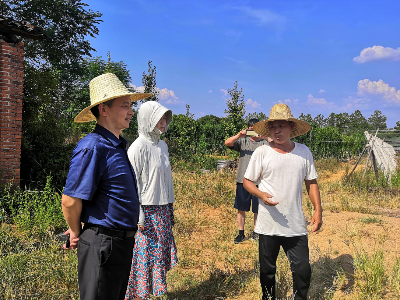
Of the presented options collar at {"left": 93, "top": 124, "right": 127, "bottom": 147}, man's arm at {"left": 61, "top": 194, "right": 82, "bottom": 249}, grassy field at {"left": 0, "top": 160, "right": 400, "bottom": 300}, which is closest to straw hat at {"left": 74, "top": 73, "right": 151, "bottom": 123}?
collar at {"left": 93, "top": 124, "right": 127, "bottom": 147}

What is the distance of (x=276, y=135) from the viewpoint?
8.85 ft

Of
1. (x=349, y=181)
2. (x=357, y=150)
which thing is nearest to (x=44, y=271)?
(x=349, y=181)

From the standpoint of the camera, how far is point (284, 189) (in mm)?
2609

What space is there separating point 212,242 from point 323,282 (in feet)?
6.57

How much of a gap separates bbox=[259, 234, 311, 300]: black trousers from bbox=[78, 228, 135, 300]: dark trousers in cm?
139

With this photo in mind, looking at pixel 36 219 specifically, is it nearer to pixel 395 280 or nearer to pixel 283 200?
pixel 283 200

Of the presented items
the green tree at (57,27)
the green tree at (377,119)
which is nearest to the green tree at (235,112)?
the green tree at (57,27)

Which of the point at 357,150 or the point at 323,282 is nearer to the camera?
the point at 323,282

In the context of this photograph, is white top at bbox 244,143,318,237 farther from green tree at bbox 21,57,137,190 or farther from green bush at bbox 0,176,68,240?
green tree at bbox 21,57,137,190

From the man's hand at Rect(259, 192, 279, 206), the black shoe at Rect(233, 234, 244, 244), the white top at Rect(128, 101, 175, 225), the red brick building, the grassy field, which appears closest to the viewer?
the man's hand at Rect(259, 192, 279, 206)

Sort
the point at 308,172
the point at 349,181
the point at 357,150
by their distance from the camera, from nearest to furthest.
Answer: the point at 308,172 → the point at 349,181 → the point at 357,150

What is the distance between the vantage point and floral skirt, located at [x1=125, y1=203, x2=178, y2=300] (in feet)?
9.01

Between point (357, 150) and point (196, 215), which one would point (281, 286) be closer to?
point (196, 215)

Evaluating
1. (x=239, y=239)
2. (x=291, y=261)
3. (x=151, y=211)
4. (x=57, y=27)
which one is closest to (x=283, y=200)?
(x=291, y=261)
